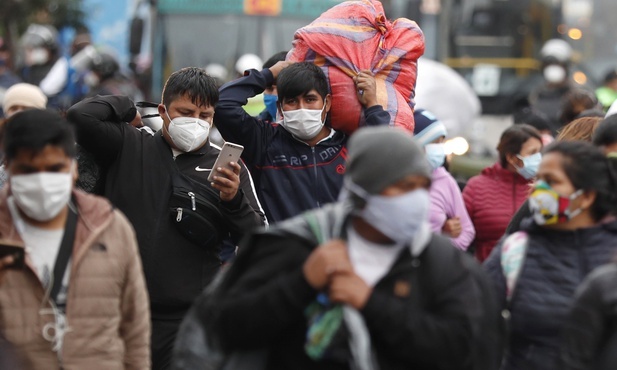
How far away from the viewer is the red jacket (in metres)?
8.01

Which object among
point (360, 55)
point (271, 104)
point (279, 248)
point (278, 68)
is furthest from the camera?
point (271, 104)

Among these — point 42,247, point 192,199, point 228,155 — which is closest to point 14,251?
point 42,247

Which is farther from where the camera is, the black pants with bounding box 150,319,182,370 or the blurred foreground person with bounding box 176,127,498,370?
the black pants with bounding box 150,319,182,370

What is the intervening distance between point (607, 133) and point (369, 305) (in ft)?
7.59

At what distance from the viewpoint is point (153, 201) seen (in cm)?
612

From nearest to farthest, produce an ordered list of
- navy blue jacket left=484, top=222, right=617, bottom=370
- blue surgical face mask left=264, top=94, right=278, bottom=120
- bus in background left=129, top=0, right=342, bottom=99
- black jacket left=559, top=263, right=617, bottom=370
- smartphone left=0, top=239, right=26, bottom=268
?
black jacket left=559, top=263, right=617, bottom=370
smartphone left=0, top=239, right=26, bottom=268
navy blue jacket left=484, top=222, right=617, bottom=370
blue surgical face mask left=264, top=94, right=278, bottom=120
bus in background left=129, top=0, right=342, bottom=99

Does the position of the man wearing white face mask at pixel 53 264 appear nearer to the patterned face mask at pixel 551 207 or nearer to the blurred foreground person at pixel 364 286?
the blurred foreground person at pixel 364 286

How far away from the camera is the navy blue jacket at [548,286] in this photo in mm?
4695

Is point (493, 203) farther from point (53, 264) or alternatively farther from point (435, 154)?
point (53, 264)

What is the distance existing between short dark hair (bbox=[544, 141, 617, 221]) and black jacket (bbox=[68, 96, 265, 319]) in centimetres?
168

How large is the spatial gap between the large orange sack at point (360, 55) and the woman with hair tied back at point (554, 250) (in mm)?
1626

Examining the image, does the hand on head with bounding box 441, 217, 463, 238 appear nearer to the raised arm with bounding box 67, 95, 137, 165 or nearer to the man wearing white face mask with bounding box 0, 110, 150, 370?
the raised arm with bounding box 67, 95, 137, 165

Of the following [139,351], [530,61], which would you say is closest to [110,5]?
[530,61]

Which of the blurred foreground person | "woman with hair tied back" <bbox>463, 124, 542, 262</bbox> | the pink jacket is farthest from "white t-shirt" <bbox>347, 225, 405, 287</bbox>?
"woman with hair tied back" <bbox>463, 124, 542, 262</bbox>
